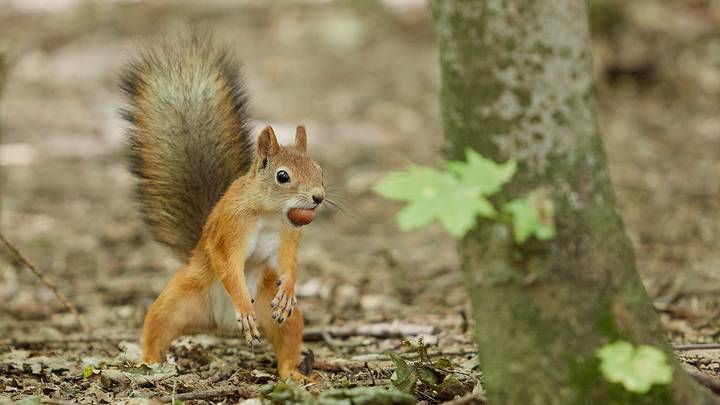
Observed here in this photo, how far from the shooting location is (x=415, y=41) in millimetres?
9328

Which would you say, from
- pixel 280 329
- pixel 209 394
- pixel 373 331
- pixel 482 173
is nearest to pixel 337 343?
pixel 373 331

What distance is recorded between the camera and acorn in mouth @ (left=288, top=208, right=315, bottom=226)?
9.53ft

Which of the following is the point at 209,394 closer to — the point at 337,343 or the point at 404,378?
the point at 404,378

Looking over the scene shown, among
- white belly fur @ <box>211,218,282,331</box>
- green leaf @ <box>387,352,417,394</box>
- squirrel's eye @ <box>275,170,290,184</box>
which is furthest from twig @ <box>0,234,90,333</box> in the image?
green leaf @ <box>387,352,417,394</box>

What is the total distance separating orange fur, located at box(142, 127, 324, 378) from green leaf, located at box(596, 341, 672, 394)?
→ 1.23 m

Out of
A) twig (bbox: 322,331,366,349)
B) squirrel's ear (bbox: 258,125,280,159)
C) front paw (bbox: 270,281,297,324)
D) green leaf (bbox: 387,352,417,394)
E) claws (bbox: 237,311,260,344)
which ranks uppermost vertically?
squirrel's ear (bbox: 258,125,280,159)

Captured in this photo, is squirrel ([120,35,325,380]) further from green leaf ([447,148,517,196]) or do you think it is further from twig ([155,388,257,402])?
green leaf ([447,148,517,196])

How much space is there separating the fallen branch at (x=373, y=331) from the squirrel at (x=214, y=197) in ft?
1.80

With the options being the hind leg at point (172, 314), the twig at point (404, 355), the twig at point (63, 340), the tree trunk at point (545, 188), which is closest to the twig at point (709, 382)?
the tree trunk at point (545, 188)

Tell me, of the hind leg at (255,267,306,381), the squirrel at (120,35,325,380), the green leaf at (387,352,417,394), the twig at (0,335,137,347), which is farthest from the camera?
the twig at (0,335,137,347)

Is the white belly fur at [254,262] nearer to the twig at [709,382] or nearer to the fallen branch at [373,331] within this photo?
the fallen branch at [373,331]

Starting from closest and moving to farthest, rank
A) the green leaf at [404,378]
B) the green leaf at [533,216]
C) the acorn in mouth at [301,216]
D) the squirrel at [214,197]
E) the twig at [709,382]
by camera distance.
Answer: the green leaf at [533,216] < the twig at [709,382] < the green leaf at [404,378] < the acorn in mouth at [301,216] < the squirrel at [214,197]

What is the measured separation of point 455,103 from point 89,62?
24.5ft

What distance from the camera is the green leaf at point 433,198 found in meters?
1.65
